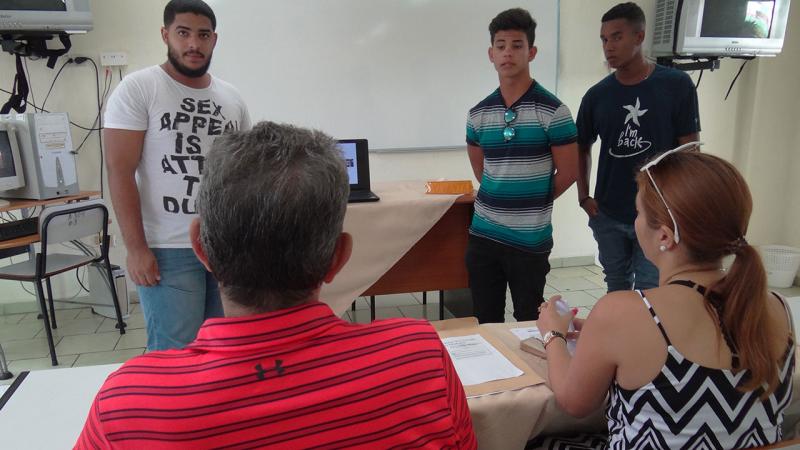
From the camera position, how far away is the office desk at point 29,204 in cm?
267

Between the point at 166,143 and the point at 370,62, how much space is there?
7.96 feet

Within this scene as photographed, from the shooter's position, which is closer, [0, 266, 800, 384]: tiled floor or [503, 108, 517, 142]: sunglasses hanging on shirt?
[503, 108, 517, 142]: sunglasses hanging on shirt

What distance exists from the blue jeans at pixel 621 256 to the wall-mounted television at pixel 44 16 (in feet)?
10.2

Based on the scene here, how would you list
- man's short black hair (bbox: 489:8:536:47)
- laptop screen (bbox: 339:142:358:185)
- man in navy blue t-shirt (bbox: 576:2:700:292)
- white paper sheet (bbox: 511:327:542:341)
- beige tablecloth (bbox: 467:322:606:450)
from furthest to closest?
laptop screen (bbox: 339:142:358:185) < man in navy blue t-shirt (bbox: 576:2:700:292) < man's short black hair (bbox: 489:8:536:47) < white paper sheet (bbox: 511:327:542:341) < beige tablecloth (bbox: 467:322:606:450)

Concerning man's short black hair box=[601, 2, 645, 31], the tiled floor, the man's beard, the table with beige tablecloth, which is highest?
man's short black hair box=[601, 2, 645, 31]

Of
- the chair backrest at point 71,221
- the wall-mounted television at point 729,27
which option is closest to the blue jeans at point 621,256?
the wall-mounted television at point 729,27

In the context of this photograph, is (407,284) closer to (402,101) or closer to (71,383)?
(402,101)

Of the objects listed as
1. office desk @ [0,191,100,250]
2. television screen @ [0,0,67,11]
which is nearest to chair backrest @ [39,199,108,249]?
office desk @ [0,191,100,250]

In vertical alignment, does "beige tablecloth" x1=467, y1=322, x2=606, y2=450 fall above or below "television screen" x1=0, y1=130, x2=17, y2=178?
below

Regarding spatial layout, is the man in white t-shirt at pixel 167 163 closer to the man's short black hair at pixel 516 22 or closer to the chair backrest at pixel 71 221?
the man's short black hair at pixel 516 22

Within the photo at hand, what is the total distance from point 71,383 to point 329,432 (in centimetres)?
83

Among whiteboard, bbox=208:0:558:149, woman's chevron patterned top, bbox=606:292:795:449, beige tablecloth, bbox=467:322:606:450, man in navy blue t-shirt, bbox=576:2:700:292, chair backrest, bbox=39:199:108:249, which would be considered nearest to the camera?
woman's chevron patterned top, bbox=606:292:795:449

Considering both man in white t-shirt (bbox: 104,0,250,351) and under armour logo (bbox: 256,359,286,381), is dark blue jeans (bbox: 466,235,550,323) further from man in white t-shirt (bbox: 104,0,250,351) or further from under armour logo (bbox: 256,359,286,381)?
under armour logo (bbox: 256,359,286,381)

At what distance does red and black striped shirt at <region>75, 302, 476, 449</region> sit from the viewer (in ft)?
Result: 1.83
